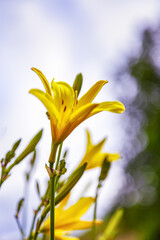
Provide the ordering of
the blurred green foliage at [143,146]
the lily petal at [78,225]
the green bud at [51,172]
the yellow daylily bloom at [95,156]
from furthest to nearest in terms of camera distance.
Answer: the blurred green foliage at [143,146]
the yellow daylily bloom at [95,156]
the lily petal at [78,225]
the green bud at [51,172]

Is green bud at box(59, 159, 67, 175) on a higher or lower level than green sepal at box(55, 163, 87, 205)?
higher

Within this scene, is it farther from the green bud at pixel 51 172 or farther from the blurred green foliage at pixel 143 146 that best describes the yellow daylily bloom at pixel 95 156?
the blurred green foliage at pixel 143 146

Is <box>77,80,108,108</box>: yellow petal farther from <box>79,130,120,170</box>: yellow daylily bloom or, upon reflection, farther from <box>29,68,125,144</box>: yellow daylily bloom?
<box>79,130,120,170</box>: yellow daylily bloom

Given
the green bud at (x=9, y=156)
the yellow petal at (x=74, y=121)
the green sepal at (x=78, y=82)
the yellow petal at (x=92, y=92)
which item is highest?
the green sepal at (x=78, y=82)

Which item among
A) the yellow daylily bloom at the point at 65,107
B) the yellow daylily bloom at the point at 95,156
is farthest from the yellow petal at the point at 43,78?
the yellow daylily bloom at the point at 95,156

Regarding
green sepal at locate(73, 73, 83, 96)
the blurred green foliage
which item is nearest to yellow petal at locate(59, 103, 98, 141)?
green sepal at locate(73, 73, 83, 96)

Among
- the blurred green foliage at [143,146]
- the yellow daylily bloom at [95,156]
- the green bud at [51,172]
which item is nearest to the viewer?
the green bud at [51,172]

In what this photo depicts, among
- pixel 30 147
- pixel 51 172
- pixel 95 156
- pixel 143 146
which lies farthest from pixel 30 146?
pixel 143 146

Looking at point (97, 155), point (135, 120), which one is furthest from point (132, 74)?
point (97, 155)

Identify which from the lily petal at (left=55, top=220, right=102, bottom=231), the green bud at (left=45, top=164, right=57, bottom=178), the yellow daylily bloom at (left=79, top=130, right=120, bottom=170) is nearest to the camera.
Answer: the green bud at (left=45, top=164, right=57, bottom=178)

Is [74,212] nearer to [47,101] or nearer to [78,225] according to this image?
[78,225]
